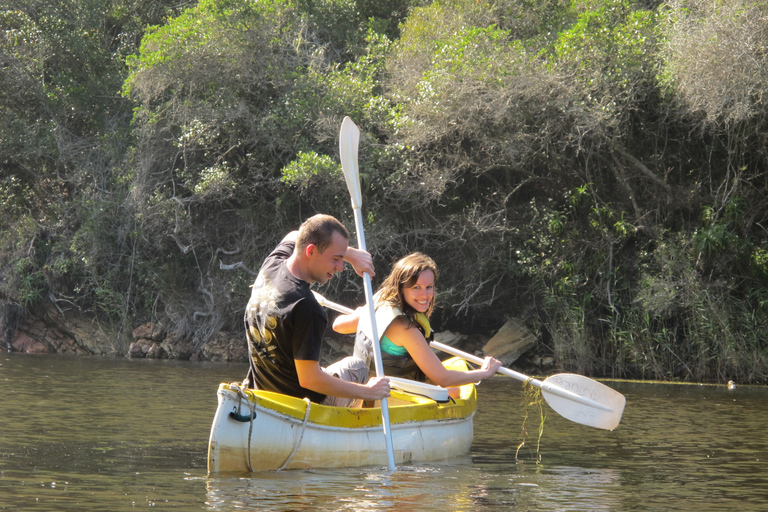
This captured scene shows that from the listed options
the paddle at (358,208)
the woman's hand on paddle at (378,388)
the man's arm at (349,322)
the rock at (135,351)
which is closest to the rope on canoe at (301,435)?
the woman's hand on paddle at (378,388)

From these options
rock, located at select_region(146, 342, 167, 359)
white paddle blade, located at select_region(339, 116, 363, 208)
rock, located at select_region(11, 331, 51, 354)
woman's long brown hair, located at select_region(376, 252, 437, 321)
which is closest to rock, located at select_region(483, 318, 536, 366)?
rock, located at select_region(146, 342, 167, 359)

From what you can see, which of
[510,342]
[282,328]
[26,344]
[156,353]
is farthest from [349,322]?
[26,344]

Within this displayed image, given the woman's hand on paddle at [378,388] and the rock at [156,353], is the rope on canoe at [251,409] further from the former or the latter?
the rock at [156,353]

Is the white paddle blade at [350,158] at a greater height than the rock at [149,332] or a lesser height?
greater

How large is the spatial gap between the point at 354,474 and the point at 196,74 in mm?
8415

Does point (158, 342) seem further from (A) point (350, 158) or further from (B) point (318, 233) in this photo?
(B) point (318, 233)

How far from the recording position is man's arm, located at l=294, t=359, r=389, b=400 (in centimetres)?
413

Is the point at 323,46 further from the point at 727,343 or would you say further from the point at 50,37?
the point at 727,343

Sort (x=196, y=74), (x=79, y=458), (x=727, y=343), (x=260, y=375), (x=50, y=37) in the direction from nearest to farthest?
(x=260, y=375)
(x=79, y=458)
(x=727, y=343)
(x=196, y=74)
(x=50, y=37)

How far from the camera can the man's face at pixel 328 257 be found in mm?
4145

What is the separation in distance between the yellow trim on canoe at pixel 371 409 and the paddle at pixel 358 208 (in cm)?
13

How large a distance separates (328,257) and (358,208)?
1.45 metres

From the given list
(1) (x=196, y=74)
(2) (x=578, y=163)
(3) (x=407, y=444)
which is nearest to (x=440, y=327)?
(2) (x=578, y=163)

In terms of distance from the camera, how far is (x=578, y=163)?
11000 mm
